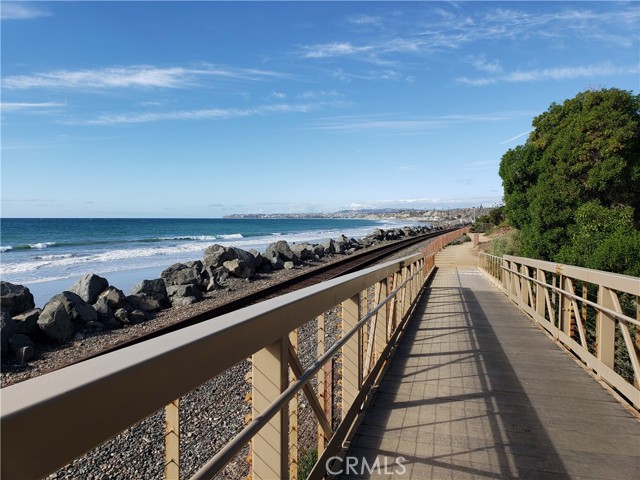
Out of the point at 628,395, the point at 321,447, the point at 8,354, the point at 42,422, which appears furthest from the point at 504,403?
the point at 8,354

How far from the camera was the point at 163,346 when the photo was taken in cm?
128

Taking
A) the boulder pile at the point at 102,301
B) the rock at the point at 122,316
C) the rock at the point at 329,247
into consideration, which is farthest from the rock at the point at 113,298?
the rock at the point at 329,247

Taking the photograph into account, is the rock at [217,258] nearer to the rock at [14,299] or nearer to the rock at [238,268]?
the rock at [238,268]

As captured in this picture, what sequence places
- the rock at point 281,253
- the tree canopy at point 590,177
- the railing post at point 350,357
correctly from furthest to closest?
the rock at point 281,253 → the tree canopy at point 590,177 → the railing post at point 350,357

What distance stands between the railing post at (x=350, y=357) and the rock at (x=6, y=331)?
6615mm

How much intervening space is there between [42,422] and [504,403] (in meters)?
4.18

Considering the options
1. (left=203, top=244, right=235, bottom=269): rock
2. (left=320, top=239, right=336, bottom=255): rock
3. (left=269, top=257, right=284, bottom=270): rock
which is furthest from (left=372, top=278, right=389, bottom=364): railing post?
(left=320, top=239, right=336, bottom=255): rock

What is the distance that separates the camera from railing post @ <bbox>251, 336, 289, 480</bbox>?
6.55 ft

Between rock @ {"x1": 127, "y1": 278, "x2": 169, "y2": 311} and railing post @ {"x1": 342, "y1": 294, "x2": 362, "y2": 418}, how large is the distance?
9380 millimetres

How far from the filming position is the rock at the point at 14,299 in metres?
9.94

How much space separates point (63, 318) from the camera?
30.2ft

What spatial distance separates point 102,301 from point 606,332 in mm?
10098

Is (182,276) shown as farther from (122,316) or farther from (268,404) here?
(268,404)

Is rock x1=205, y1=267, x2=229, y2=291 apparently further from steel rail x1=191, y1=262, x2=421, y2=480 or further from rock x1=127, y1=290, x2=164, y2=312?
steel rail x1=191, y1=262, x2=421, y2=480
